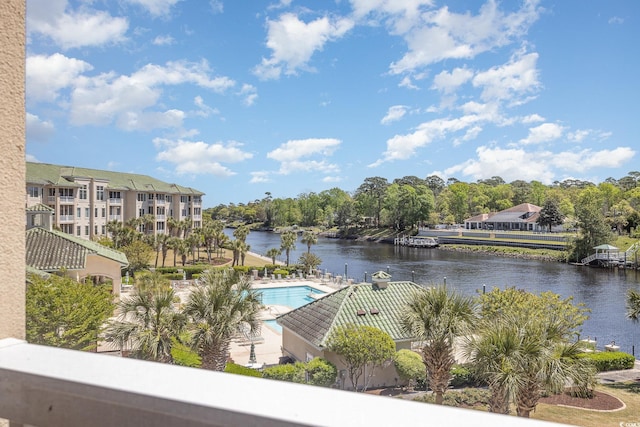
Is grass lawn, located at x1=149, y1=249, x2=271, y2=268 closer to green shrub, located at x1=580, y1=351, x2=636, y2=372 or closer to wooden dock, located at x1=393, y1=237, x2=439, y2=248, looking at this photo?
green shrub, located at x1=580, y1=351, x2=636, y2=372

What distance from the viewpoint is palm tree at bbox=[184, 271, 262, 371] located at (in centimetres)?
1240

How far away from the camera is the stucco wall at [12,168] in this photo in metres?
1.42

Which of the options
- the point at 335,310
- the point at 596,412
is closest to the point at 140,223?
the point at 335,310

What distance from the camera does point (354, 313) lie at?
1638cm

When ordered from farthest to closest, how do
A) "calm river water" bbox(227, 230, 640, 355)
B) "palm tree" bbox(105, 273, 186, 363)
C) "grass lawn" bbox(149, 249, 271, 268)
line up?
"grass lawn" bbox(149, 249, 271, 268) → "calm river water" bbox(227, 230, 640, 355) → "palm tree" bbox(105, 273, 186, 363)

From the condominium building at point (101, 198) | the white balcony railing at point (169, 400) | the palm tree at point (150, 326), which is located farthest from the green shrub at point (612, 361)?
the condominium building at point (101, 198)

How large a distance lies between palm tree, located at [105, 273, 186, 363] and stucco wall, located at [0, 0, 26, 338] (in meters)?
11.5

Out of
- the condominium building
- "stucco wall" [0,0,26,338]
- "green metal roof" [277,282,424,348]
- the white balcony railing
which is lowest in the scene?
"green metal roof" [277,282,424,348]

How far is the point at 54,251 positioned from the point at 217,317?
13.1 meters

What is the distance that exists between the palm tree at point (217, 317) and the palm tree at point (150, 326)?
0.56 m

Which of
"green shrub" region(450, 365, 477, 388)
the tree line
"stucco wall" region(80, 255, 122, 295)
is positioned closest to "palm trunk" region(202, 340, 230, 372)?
"green shrub" region(450, 365, 477, 388)

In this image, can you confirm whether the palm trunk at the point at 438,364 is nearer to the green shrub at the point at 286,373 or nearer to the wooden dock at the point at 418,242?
the green shrub at the point at 286,373

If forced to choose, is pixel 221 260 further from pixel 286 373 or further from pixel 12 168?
pixel 12 168

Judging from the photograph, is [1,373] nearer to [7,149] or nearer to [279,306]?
[7,149]
